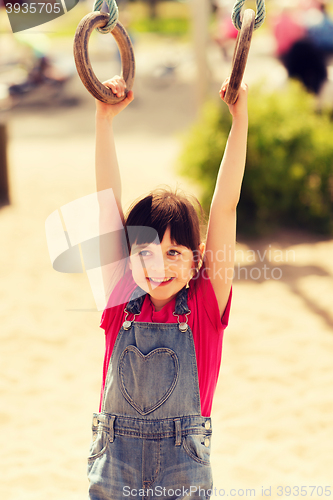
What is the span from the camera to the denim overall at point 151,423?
138cm

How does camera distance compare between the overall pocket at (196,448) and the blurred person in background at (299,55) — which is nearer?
the overall pocket at (196,448)

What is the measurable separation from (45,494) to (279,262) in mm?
3323

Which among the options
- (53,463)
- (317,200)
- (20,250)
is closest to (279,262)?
(317,200)

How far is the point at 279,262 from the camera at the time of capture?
5.09 meters

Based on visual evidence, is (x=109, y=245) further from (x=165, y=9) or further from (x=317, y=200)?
(x=165, y=9)

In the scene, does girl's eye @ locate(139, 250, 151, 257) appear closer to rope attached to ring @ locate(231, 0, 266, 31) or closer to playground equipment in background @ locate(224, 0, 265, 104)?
playground equipment in background @ locate(224, 0, 265, 104)

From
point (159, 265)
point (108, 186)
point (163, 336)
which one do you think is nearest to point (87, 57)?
point (108, 186)

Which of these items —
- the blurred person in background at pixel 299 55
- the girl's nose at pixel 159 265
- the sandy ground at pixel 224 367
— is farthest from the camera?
the blurred person in background at pixel 299 55

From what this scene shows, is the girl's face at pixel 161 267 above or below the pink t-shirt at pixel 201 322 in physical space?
above

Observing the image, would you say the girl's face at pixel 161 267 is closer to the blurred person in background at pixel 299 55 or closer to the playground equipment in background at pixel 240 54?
the playground equipment in background at pixel 240 54

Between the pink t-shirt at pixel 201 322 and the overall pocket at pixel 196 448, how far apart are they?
0.12 m

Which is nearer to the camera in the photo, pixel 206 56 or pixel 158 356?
pixel 158 356

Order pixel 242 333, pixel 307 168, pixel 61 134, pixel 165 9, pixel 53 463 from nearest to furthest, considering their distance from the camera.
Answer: pixel 53 463, pixel 242 333, pixel 307 168, pixel 61 134, pixel 165 9

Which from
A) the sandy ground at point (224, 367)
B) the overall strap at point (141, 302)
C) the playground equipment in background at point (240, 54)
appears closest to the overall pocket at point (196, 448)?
the overall strap at point (141, 302)
